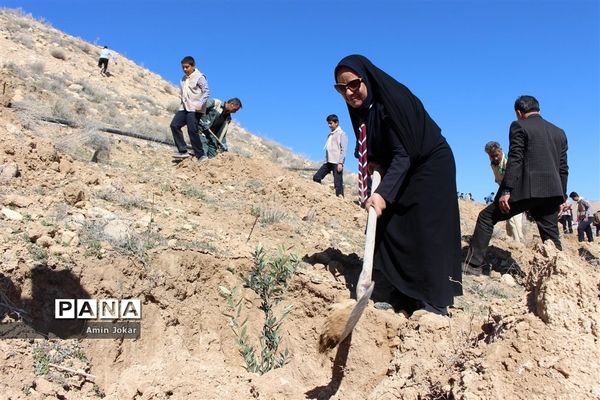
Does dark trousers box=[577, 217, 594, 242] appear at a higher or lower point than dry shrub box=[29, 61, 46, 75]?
lower

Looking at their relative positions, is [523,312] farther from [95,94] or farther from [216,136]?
[95,94]

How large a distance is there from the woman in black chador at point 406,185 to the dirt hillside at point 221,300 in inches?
12.7

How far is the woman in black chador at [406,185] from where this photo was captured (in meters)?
3.04

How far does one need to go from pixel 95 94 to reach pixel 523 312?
569 inches

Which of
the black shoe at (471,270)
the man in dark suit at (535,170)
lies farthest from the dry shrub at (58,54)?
the man in dark suit at (535,170)

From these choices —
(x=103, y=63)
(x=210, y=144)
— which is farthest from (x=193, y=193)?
(x=103, y=63)

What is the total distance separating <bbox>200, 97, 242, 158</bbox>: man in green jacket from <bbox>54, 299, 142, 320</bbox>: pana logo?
4.70m

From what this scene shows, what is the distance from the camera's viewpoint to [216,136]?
308 inches

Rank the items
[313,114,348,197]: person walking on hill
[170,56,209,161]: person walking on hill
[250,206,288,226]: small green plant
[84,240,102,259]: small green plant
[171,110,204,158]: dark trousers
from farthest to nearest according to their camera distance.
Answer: [313,114,348,197]: person walking on hill < [171,110,204,158]: dark trousers < [170,56,209,161]: person walking on hill < [250,206,288,226]: small green plant < [84,240,102,259]: small green plant

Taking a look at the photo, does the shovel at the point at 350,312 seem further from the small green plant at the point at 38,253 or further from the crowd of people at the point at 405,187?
the small green plant at the point at 38,253

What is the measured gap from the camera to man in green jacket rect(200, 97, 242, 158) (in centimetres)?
745

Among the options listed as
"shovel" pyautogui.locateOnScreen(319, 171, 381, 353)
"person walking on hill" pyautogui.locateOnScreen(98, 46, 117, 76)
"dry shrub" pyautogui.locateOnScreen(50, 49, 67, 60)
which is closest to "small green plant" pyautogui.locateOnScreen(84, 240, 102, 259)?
"shovel" pyautogui.locateOnScreen(319, 171, 381, 353)

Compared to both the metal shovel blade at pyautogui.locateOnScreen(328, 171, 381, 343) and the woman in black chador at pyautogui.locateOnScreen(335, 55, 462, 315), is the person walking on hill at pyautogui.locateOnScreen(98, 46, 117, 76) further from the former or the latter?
the metal shovel blade at pyautogui.locateOnScreen(328, 171, 381, 343)

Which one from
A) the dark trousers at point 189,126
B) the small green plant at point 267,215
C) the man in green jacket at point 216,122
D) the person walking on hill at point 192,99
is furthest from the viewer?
the man in green jacket at point 216,122
